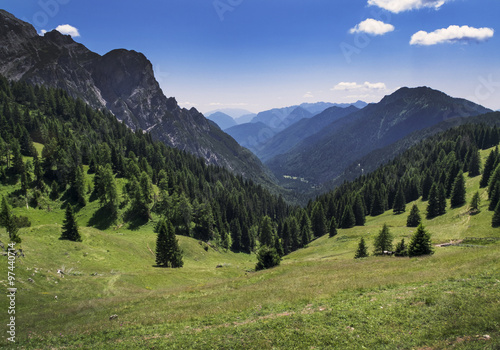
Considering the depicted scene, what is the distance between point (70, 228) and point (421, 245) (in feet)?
234

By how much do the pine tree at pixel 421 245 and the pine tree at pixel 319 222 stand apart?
75573mm

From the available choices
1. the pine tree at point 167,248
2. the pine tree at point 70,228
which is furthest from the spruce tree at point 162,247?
the pine tree at point 70,228

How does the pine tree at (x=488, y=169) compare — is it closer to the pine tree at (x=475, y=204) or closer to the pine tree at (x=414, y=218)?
the pine tree at (x=475, y=204)

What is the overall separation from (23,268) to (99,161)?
90405 mm

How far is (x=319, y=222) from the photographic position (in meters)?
115

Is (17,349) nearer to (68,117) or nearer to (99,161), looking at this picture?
(99,161)

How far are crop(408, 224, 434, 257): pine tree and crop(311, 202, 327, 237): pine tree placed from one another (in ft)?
248

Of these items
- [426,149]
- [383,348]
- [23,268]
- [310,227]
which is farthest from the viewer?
[426,149]

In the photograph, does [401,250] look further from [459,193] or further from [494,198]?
[459,193]

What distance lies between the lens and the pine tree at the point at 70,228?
55125mm

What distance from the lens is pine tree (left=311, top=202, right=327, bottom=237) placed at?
375 ft

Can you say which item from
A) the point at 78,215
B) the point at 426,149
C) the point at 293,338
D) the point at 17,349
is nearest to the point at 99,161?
the point at 78,215

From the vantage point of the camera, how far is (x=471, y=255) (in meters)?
29.5

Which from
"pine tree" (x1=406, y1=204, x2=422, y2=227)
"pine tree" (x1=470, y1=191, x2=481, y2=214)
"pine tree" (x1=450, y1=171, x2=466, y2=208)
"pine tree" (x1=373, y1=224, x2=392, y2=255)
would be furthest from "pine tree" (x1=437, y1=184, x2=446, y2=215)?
"pine tree" (x1=373, y1=224, x2=392, y2=255)
